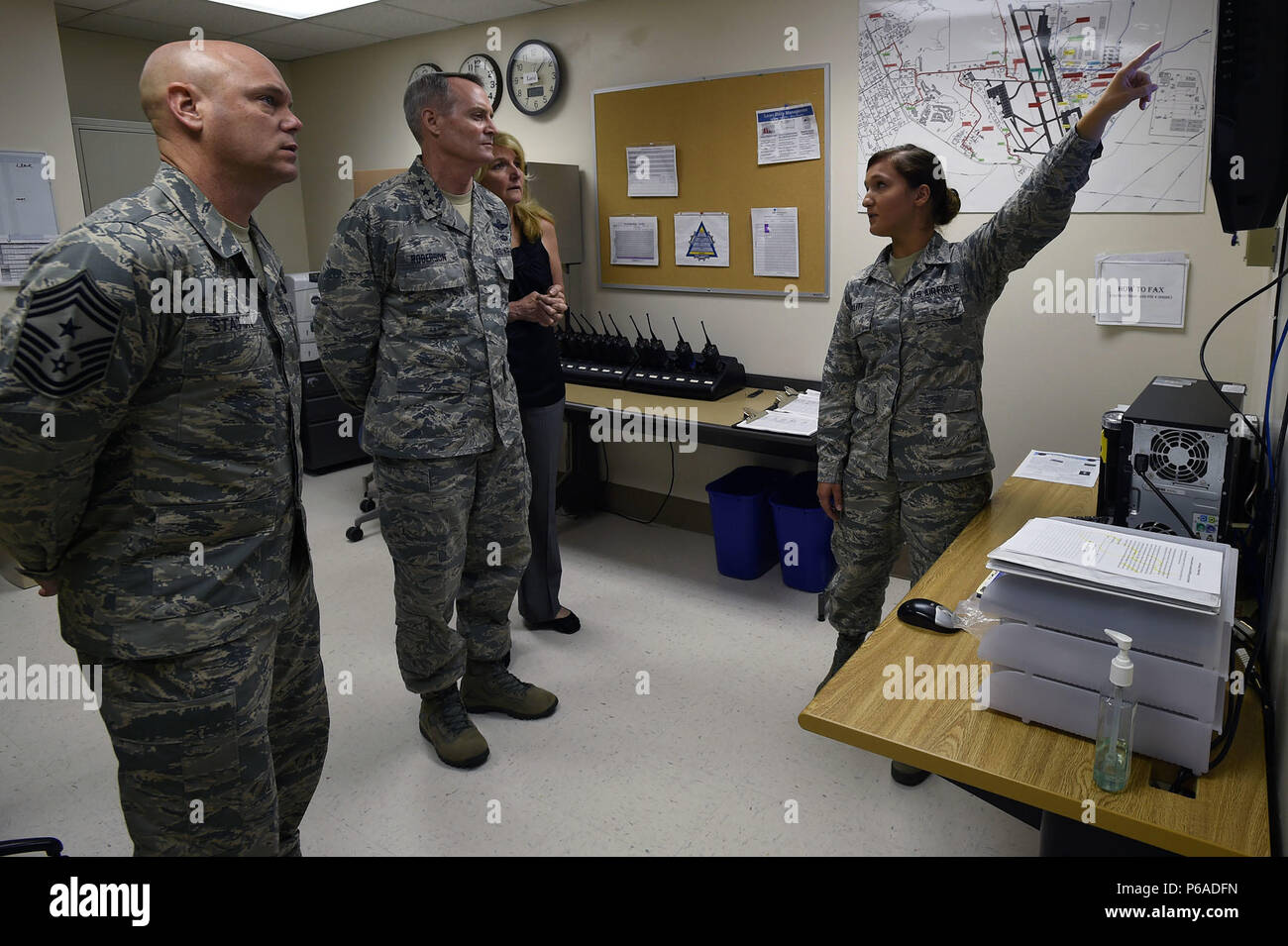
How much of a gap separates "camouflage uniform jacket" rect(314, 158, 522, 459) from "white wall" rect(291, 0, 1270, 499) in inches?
75.2

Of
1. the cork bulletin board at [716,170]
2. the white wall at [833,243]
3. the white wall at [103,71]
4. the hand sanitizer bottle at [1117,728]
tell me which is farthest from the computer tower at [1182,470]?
the white wall at [103,71]

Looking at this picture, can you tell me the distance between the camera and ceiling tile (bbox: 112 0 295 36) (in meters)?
4.28

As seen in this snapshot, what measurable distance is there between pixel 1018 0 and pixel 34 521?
3.24m

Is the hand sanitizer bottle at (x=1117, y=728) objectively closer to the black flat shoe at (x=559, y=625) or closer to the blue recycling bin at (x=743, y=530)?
the black flat shoe at (x=559, y=625)

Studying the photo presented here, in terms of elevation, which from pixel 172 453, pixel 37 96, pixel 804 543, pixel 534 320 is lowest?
pixel 804 543

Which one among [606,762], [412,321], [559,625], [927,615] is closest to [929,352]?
[927,615]

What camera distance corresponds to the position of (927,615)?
1561 millimetres

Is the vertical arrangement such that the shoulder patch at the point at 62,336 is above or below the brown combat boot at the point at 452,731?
above

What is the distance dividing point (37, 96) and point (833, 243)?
11.5 feet

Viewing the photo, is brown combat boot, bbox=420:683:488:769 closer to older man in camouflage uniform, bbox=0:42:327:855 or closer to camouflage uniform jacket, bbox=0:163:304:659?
older man in camouflage uniform, bbox=0:42:327:855

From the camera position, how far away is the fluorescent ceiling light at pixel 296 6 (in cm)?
410

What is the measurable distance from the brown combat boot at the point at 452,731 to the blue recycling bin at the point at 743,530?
149 cm

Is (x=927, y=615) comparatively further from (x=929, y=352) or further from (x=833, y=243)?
(x=833, y=243)
